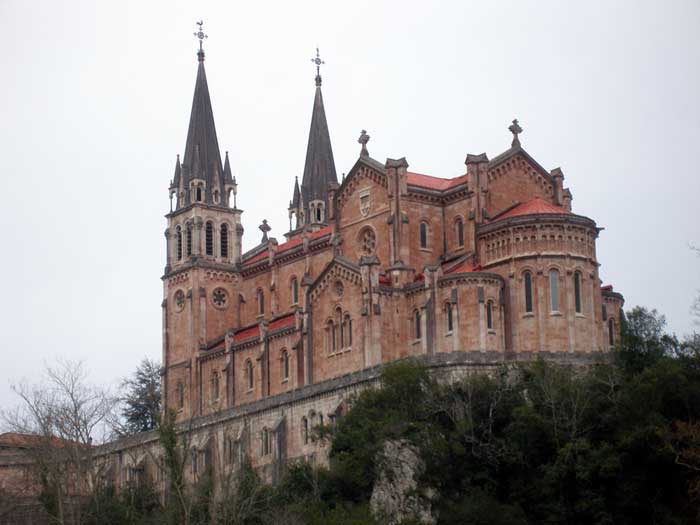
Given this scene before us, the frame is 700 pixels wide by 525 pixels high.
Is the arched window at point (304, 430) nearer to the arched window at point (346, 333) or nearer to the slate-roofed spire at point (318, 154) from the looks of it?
the arched window at point (346, 333)

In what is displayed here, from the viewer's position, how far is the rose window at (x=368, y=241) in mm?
94625

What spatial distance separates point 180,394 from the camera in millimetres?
107188

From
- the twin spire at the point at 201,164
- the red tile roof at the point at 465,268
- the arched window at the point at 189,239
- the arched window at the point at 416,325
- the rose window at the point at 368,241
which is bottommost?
the arched window at the point at 416,325

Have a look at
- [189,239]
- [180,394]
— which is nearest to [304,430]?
[180,394]

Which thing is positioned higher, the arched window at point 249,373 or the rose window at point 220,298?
the rose window at point 220,298

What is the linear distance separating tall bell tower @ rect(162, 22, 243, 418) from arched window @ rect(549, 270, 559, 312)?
93.5 feet

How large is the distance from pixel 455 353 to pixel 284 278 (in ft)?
80.6

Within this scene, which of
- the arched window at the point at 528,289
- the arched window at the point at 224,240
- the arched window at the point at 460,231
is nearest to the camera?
the arched window at the point at 528,289

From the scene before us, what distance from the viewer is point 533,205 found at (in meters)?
89.2

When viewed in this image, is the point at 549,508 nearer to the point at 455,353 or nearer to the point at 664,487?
the point at 664,487

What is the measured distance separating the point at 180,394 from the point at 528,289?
30.0 metres

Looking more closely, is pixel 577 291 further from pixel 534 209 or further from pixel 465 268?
pixel 465 268

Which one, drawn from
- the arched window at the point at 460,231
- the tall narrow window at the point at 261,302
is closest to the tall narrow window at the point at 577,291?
the arched window at the point at 460,231

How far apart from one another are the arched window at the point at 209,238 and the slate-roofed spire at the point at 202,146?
1.66 meters
